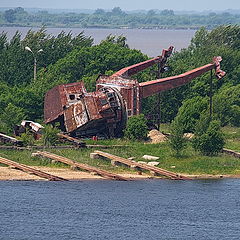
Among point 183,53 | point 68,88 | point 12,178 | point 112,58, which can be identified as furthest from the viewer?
point 183,53

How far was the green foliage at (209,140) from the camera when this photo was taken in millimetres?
81000

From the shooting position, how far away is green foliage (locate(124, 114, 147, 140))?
86438 millimetres

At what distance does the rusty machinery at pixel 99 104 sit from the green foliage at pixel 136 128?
1.03 metres

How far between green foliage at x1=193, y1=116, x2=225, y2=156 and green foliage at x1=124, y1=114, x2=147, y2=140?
20.4ft

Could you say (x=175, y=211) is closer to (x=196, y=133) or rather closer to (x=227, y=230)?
(x=227, y=230)

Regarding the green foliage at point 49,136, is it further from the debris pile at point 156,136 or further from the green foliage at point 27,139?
the debris pile at point 156,136

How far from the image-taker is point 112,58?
111000mm

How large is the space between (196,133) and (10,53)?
44717 mm

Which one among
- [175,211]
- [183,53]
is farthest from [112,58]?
[175,211]

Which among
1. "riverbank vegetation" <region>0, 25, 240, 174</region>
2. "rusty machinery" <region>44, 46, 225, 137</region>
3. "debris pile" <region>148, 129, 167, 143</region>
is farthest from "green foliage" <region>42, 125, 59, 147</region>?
"debris pile" <region>148, 129, 167, 143</region>

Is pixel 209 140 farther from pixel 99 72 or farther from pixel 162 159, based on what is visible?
pixel 99 72

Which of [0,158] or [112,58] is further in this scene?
[112,58]

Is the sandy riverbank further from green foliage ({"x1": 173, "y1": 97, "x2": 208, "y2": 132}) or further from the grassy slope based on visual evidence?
green foliage ({"x1": 173, "y1": 97, "x2": 208, "y2": 132})

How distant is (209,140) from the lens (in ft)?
266
